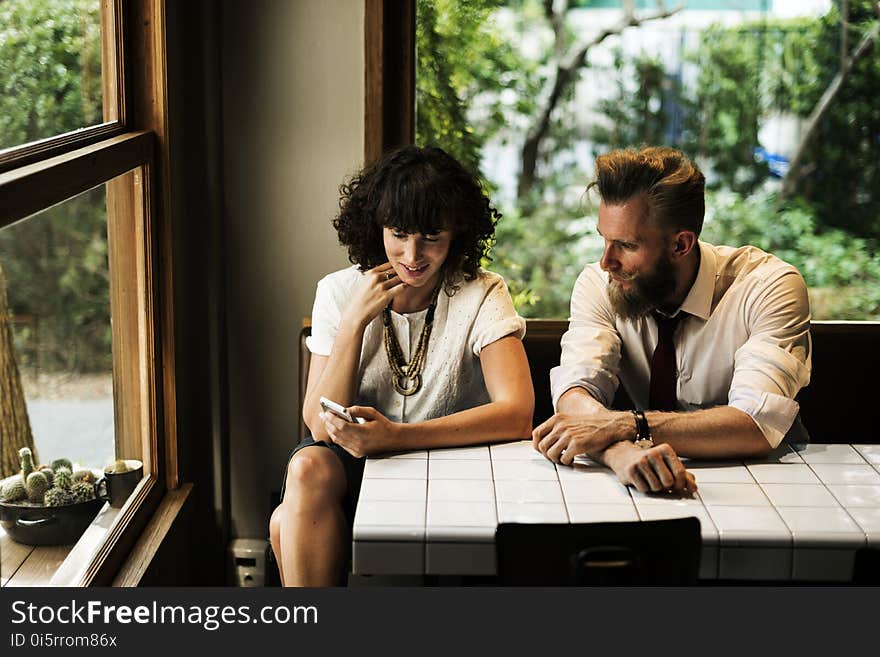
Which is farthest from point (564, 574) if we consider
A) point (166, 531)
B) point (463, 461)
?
point (166, 531)

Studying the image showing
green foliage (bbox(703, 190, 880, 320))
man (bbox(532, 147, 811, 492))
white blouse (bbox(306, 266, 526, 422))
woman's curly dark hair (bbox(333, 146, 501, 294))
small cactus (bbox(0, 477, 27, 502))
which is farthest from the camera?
green foliage (bbox(703, 190, 880, 320))

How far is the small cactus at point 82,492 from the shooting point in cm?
218

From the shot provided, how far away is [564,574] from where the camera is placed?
1630 millimetres

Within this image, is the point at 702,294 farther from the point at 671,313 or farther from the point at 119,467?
the point at 119,467

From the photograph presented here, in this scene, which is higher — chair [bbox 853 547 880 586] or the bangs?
the bangs

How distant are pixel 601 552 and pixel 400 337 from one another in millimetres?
1014

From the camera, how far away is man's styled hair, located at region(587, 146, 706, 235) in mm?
2336

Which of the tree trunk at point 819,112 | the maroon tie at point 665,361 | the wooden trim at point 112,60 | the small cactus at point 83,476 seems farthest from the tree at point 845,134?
the small cactus at point 83,476

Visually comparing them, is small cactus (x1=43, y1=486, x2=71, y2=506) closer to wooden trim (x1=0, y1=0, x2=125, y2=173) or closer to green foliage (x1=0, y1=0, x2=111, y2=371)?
green foliage (x1=0, y1=0, x2=111, y2=371)

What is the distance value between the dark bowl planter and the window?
5.13 ft

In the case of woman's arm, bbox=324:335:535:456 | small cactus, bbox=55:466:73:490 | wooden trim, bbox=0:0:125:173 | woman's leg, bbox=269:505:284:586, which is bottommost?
woman's leg, bbox=269:505:284:586

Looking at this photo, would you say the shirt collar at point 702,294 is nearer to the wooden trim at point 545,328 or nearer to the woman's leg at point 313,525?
the wooden trim at point 545,328

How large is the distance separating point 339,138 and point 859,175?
164 centimetres

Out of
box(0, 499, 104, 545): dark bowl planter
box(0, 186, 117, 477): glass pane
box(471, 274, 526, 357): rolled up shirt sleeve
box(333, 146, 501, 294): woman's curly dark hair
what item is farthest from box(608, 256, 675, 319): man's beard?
box(0, 499, 104, 545): dark bowl planter
